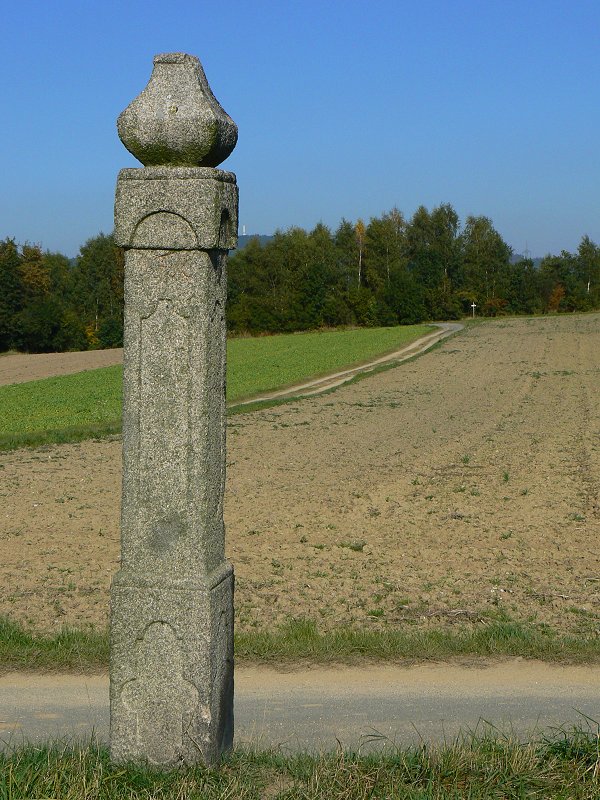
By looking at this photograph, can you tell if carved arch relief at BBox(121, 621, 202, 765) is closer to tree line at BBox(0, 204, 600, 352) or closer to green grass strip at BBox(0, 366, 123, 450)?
green grass strip at BBox(0, 366, 123, 450)

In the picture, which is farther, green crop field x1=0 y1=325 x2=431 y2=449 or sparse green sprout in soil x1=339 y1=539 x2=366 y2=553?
green crop field x1=0 y1=325 x2=431 y2=449

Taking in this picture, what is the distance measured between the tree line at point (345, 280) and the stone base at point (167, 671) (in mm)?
76460

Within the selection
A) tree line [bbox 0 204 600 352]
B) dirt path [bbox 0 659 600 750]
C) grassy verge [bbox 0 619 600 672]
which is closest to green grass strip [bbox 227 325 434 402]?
tree line [bbox 0 204 600 352]

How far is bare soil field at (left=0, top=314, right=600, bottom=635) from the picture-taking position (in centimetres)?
1042

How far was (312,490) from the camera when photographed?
17391 millimetres

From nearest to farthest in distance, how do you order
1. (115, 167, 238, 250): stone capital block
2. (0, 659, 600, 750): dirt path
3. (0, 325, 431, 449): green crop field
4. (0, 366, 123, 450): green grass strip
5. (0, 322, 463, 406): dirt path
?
(115, 167, 238, 250): stone capital block < (0, 659, 600, 750): dirt path < (0, 366, 123, 450): green grass strip < (0, 325, 431, 449): green crop field < (0, 322, 463, 406): dirt path

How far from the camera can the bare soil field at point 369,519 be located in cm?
1042

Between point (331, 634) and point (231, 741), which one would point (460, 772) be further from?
point (331, 634)

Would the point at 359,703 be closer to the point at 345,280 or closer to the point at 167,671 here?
the point at 167,671

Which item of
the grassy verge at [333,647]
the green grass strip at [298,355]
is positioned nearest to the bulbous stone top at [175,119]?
the grassy verge at [333,647]

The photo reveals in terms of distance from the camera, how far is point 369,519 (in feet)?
49.0

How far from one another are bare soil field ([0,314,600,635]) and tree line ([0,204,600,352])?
193 ft

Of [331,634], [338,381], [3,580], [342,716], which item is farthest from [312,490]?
[338,381]

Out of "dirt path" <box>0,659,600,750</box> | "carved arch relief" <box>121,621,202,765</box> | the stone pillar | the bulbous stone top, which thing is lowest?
"dirt path" <box>0,659,600,750</box>
